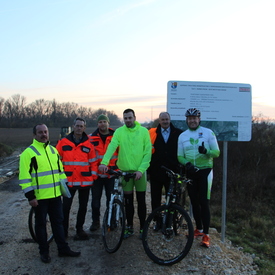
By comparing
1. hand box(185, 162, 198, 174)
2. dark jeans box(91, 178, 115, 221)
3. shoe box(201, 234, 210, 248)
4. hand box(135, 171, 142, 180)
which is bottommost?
shoe box(201, 234, 210, 248)

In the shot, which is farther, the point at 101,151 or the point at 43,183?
the point at 101,151

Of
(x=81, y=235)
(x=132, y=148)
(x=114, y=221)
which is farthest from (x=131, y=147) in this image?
(x=81, y=235)

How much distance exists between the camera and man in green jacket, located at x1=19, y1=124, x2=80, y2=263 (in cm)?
371

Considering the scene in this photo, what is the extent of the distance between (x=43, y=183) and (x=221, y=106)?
3.62m

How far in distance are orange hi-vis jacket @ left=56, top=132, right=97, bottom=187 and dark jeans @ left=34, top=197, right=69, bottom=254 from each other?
612 mm

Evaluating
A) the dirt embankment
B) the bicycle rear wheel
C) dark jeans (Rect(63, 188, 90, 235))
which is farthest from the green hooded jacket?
the dirt embankment

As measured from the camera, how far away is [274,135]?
14.7 meters

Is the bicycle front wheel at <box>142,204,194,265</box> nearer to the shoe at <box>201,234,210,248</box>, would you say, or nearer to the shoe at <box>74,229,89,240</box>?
the shoe at <box>201,234,210,248</box>

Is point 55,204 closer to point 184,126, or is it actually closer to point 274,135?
A: point 184,126

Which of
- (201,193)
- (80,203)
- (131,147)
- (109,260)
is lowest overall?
(109,260)

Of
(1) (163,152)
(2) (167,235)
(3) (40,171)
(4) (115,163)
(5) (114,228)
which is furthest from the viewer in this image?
(4) (115,163)

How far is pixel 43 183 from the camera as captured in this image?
3877 mm

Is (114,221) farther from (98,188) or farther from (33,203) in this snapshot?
(33,203)

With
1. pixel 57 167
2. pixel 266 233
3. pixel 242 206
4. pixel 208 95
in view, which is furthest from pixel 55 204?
pixel 242 206
